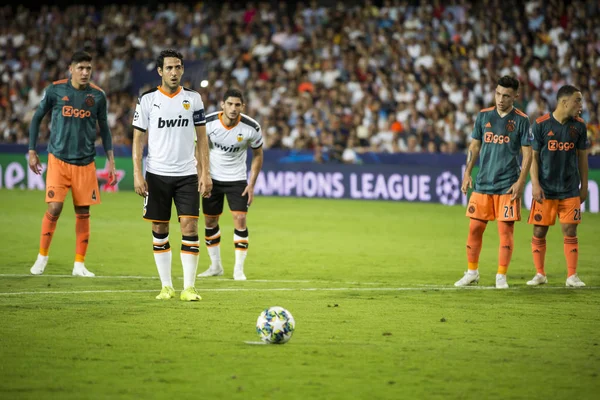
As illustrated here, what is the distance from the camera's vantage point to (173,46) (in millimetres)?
32188

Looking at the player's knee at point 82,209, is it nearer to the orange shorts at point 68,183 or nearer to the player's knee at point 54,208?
the orange shorts at point 68,183

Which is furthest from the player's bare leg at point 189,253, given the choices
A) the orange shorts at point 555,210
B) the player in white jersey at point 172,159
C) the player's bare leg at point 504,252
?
the orange shorts at point 555,210

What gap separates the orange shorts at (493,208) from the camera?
10.8 metres

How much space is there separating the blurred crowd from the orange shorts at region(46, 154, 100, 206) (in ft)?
44.9

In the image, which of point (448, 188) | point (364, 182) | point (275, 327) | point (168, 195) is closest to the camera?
point (275, 327)

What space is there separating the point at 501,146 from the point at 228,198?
11.2ft

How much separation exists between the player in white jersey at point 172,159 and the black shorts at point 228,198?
7.53ft

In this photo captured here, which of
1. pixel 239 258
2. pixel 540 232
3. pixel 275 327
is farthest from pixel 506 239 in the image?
pixel 275 327

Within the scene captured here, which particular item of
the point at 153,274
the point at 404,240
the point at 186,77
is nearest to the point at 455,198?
the point at 404,240

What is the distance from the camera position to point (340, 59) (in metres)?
28.8

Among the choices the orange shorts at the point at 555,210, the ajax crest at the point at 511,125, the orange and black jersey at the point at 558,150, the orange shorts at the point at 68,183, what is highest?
the ajax crest at the point at 511,125

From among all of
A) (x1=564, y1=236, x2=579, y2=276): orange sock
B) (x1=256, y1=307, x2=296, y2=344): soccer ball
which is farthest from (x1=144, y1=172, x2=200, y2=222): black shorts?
(x1=564, y1=236, x2=579, y2=276): orange sock

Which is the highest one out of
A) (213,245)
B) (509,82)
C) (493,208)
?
(509,82)

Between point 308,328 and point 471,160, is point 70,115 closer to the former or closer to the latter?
point 471,160
